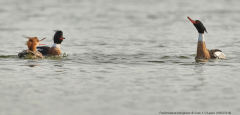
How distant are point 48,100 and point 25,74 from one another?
308cm

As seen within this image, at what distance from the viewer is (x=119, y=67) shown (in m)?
13.4

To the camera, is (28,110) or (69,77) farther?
(69,77)

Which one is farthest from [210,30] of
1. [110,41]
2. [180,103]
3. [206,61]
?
[180,103]

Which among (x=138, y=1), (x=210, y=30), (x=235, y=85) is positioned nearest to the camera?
(x=235, y=85)

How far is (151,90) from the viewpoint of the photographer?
1009cm

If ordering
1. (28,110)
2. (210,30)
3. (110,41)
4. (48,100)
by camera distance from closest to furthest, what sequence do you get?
(28,110) < (48,100) < (110,41) < (210,30)

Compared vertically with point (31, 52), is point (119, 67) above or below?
below

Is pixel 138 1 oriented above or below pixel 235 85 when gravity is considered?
above

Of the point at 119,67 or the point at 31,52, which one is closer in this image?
the point at 119,67

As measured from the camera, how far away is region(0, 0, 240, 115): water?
8.95 meters

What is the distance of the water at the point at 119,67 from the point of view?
8.95 m

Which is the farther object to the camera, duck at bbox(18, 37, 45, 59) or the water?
duck at bbox(18, 37, 45, 59)

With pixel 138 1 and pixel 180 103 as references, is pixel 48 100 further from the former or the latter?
pixel 138 1

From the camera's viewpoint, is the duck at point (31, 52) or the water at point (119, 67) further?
the duck at point (31, 52)
